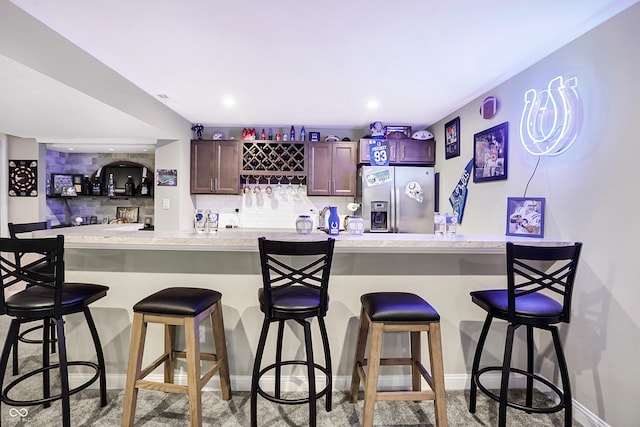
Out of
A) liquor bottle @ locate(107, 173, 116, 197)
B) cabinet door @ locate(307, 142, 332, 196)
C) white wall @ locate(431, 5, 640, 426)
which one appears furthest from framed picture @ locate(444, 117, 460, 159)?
liquor bottle @ locate(107, 173, 116, 197)

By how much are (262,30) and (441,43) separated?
118cm

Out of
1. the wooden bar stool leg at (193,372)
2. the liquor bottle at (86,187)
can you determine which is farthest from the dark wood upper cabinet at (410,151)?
the liquor bottle at (86,187)

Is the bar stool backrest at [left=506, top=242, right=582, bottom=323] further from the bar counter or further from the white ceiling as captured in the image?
the white ceiling

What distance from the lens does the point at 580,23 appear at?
1.89m

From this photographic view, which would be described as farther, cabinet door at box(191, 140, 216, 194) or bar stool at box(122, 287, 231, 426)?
cabinet door at box(191, 140, 216, 194)

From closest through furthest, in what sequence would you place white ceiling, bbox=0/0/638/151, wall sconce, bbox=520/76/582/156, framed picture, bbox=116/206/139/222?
white ceiling, bbox=0/0/638/151 < wall sconce, bbox=520/76/582/156 < framed picture, bbox=116/206/139/222

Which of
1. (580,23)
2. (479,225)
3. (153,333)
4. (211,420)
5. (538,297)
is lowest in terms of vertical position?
(211,420)

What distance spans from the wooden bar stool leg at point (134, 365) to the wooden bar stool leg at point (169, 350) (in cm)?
32

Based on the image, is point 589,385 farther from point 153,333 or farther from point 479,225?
point 153,333

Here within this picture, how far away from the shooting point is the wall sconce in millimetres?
2010

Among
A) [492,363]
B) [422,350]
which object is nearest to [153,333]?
[422,350]

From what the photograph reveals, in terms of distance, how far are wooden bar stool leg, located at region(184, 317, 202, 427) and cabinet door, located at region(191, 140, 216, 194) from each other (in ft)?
9.79

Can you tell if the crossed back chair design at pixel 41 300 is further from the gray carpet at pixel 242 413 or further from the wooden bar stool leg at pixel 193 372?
the wooden bar stool leg at pixel 193 372

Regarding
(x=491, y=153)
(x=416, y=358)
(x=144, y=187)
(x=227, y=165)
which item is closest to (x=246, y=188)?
(x=227, y=165)
